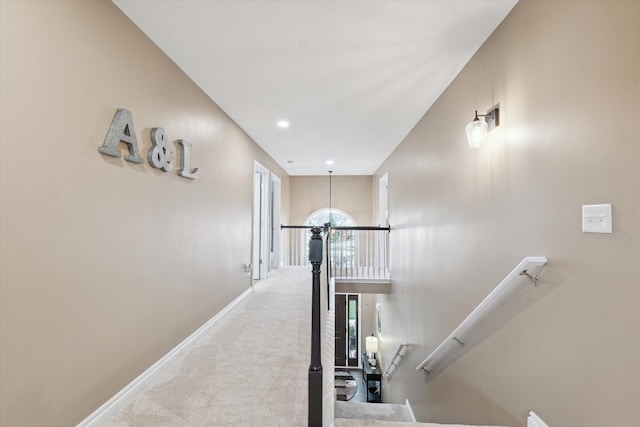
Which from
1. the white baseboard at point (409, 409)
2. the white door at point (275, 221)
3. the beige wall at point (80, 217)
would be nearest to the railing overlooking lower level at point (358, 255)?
the white door at point (275, 221)

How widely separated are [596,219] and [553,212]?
26 centimetres

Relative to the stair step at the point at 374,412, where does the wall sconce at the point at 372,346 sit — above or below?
below

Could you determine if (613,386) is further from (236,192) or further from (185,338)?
(236,192)

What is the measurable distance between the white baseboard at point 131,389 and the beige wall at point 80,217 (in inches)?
1.9

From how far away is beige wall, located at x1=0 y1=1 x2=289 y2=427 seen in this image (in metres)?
1.31

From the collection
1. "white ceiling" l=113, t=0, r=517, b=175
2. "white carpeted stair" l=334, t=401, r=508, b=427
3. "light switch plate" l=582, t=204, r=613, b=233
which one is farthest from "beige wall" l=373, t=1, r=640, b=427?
"white carpeted stair" l=334, t=401, r=508, b=427

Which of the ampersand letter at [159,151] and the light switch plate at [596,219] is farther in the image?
the ampersand letter at [159,151]

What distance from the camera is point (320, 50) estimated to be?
2.30 metres

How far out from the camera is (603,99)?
3.92 ft

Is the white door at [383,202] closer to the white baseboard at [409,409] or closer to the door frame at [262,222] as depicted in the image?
the door frame at [262,222]

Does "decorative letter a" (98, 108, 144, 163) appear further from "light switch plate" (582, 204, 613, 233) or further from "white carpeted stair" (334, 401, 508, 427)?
"white carpeted stair" (334, 401, 508, 427)

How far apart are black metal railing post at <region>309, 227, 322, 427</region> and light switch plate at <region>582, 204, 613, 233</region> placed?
1.20 m

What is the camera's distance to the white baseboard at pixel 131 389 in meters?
1.70

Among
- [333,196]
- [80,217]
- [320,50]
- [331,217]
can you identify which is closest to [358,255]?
[331,217]
